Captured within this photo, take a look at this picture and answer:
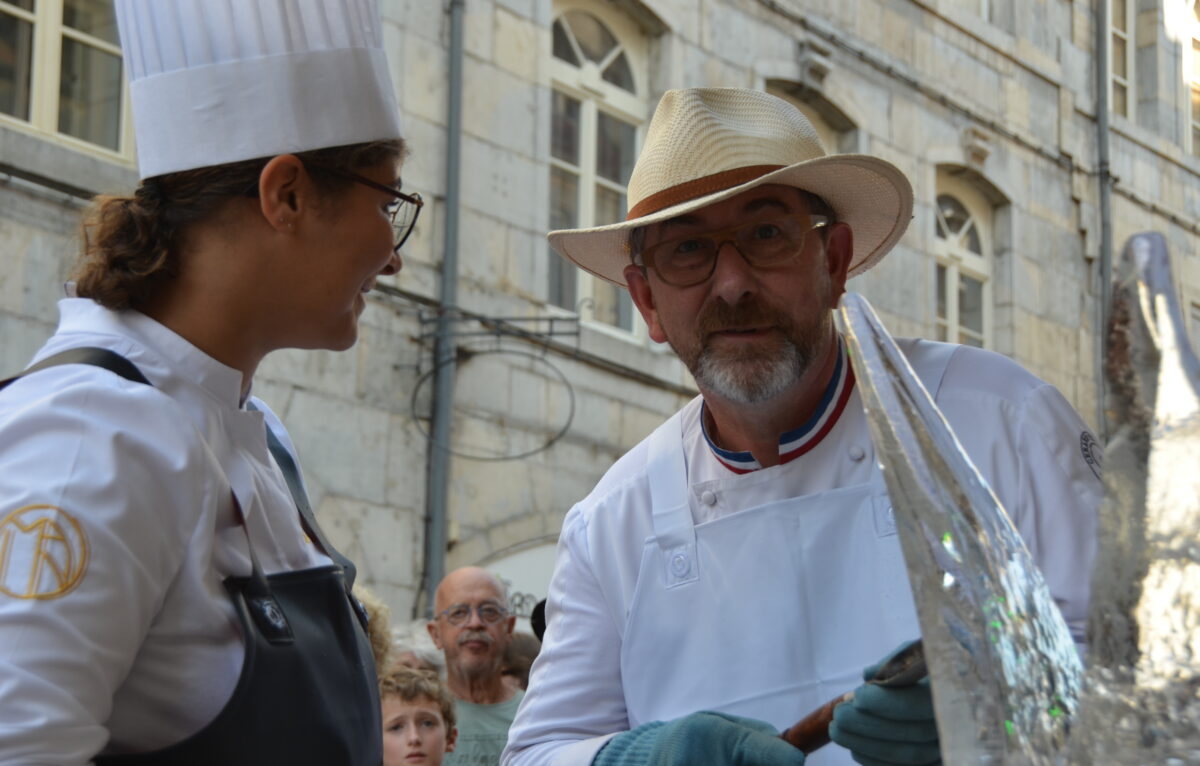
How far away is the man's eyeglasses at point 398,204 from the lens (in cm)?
193

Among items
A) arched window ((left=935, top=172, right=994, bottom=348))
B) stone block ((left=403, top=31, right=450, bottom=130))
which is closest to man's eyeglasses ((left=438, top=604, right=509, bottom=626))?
stone block ((left=403, top=31, right=450, bottom=130))

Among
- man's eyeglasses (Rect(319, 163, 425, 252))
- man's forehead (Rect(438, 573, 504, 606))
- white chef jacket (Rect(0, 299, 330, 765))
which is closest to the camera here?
white chef jacket (Rect(0, 299, 330, 765))

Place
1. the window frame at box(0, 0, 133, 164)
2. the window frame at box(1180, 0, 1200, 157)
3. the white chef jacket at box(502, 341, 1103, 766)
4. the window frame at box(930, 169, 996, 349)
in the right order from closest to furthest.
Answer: the white chef jacket at box(502, 341, 1103, 766) → the window frame at box(0, 0, 133, 164) → the window frame at box(930, 169, 996, 349) → the window frame at box(1180, 0, 1200, 157)

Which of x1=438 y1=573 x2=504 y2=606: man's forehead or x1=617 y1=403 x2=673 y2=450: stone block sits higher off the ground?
x1=617 y1=403 x2=673 y2=450: stone block

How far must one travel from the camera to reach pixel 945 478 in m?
0.81

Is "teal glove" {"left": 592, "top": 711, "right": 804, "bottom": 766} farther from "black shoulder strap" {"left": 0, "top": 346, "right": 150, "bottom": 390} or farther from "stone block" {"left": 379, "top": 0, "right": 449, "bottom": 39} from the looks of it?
"stone block" {"left": 379, "top": 0, "right": 449, "bottom": 39}

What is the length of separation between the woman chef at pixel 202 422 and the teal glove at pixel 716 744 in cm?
34

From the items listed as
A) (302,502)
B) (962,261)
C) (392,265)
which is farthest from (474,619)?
(962,261)

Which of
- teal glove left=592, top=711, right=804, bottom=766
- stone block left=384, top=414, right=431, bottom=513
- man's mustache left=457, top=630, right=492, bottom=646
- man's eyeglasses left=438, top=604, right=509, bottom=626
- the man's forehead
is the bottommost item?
teal glove left=592, top=711, right=804, bottom=766

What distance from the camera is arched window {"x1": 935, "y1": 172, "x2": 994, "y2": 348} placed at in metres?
13.3

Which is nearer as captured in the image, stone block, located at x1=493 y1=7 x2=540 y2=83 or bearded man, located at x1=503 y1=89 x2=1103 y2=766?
bearded man, located at x1=503 y1=89 x2=1103 y2=766

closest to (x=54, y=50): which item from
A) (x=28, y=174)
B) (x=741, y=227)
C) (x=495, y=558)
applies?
(x=28, y=174)

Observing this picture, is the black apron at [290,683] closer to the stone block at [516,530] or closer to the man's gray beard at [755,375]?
the man's gray beard at [755,375]

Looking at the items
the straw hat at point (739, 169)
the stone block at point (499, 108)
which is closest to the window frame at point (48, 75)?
the stone block at point (499, 108)
